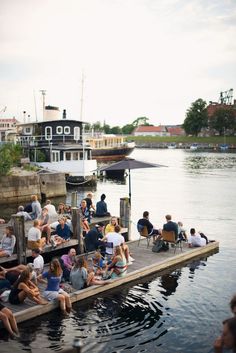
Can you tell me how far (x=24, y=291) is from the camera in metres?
10.9

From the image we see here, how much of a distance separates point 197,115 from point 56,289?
156364 mm

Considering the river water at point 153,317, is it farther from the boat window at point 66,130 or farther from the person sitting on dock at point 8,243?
the boat window at point 66,130

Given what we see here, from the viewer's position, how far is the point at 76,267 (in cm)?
1225

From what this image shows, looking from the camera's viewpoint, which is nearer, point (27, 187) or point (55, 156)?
point (27, 187)

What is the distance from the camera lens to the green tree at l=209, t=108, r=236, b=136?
158875 millimetres

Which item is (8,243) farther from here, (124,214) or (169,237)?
(124,214)

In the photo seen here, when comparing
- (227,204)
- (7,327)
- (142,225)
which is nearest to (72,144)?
(227,204)

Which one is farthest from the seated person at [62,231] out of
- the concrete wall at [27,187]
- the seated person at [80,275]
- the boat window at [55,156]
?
the boat window at [55,156]

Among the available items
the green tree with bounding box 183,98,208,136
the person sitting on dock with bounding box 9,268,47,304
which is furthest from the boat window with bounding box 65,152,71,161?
the green tree with bounding box 183,98,208,136

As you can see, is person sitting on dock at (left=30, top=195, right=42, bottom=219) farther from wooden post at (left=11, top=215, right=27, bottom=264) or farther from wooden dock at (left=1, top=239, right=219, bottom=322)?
wooden dock at (left=1, top=239, right=219, bottom=322)

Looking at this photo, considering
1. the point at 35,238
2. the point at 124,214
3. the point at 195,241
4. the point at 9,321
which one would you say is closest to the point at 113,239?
the point at 35,238

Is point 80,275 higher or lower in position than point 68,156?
lower

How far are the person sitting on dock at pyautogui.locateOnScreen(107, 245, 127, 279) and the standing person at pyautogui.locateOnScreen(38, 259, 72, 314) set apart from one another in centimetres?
211

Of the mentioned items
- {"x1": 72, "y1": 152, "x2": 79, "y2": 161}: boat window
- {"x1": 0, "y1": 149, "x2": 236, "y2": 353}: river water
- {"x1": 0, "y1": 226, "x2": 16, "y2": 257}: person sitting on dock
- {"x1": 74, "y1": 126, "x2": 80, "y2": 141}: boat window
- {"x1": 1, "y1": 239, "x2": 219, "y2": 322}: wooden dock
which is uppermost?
{"x1": 74, "y1": 126, "x2": 80, "y2": 141}: boat window
